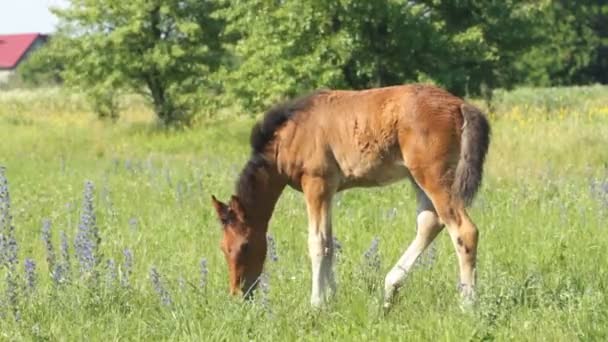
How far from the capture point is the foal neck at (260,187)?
6559 mm

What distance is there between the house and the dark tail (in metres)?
87.2

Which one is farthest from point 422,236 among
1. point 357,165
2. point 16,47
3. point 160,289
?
point 16,47

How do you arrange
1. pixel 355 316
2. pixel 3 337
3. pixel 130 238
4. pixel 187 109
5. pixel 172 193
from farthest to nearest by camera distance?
pixel 187 109, pixel 172 193, pixel 130 238, pixel 355 316, pixel 3 337

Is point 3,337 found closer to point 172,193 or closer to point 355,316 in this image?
point 355,316

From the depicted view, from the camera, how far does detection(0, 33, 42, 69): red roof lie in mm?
90331

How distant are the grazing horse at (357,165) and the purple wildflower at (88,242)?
0.93m

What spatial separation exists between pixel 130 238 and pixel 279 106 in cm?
252

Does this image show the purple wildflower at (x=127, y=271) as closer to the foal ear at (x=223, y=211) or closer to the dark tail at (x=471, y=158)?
the foal ear at (x=223, y=211)

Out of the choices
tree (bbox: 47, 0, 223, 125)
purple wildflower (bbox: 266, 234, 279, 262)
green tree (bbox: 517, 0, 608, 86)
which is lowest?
green tree (bbox: 517, 0, 608, 86)

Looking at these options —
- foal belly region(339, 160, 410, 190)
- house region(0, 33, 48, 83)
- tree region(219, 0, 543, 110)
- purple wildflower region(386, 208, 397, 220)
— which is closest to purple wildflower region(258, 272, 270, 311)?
foal belly region(339, 160, 410, 190)

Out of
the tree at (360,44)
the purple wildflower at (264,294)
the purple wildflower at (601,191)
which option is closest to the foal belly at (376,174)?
the purple wildflower at (264,294)

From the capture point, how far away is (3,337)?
514 cm

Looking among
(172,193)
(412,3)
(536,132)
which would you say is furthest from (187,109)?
(172,193)

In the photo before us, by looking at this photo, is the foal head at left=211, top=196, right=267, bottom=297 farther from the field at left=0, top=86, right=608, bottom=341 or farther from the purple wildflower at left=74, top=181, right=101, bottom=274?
the purple wildflower at left=74, top=181, right=101, bottom=274
